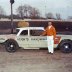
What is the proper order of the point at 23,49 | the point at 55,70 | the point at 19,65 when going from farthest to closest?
1. the point at 23,49
2. the point at 19,65
3. the point at 55,70

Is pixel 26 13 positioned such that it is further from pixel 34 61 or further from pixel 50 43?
pixel 34 61

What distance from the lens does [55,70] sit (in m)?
12.7

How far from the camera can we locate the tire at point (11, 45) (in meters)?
18.0

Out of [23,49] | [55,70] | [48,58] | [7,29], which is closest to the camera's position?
[55,70]

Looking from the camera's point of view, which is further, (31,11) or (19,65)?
(31,11)

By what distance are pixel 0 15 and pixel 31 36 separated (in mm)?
4510

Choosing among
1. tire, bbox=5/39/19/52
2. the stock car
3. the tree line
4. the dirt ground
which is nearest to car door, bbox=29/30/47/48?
the stock car

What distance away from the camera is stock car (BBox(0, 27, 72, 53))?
58.4ft

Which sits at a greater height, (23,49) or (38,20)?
(38,20)

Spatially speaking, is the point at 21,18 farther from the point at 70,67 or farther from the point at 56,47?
the point at 70,67

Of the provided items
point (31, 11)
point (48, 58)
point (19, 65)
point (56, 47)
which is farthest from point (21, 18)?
point (19, 65)

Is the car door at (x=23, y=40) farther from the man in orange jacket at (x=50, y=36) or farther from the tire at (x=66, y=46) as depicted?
the tire at (x=66, y=46)

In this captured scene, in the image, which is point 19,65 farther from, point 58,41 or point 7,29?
Answer: point 7,29

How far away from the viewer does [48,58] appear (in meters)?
15.8
